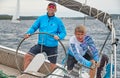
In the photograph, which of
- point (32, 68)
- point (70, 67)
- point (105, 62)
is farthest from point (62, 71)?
point (105, 62)

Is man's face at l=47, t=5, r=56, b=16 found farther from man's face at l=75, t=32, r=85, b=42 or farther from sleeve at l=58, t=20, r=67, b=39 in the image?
man's face at l=75, t=32, r=85, b=42

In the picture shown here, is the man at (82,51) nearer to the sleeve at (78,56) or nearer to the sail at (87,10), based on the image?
the sleeve at (78,56)

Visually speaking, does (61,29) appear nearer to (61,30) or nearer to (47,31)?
(61,30)

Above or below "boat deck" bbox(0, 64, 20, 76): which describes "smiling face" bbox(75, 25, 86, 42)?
above

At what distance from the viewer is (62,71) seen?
6484 millimetres

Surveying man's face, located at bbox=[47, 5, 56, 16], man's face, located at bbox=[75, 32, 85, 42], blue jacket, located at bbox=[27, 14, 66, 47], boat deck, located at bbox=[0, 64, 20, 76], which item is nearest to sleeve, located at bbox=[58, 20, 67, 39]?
blue jacket, located at bbox=[27, 14, 66, 47]

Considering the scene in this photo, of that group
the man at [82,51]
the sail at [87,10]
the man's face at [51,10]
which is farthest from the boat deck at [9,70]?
the sail at [87,10]

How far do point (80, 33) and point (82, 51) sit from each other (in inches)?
11.9

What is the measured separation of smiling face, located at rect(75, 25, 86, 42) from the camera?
6367 mm

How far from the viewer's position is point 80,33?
643cm

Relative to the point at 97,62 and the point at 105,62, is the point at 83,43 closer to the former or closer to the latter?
the point at 97,62

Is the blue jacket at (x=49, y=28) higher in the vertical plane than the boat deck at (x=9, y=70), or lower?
higher

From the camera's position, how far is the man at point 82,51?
6352mm

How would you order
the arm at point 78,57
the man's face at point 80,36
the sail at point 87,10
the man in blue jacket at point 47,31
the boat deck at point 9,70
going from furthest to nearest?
1. the boat deck at point 9,70
2. the man in blue jacket at point 47,31
3. the sail at point 87,10
4. the man's face at point 80,36
5. the arm at point 78,57
